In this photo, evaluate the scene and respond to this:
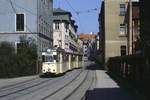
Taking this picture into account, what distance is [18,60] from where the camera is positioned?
5362 cm

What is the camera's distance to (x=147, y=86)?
19.0 m

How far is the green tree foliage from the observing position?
51031 millimetres

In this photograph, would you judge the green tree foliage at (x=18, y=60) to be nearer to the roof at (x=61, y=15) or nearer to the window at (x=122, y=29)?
the window at (x=122, y=29)

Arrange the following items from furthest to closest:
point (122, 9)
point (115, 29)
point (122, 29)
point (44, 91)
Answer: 1. point (122, 9)
2. point (122, 29)
3. point (115, 29)
4. point (44, 91)

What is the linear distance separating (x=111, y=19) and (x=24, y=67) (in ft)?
91.2

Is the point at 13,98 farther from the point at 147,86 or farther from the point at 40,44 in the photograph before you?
the point at 40,44

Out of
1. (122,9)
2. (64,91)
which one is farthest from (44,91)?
(122,9)

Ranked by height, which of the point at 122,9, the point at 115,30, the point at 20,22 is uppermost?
the point at 122,9

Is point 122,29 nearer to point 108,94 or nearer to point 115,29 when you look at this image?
point 115,29

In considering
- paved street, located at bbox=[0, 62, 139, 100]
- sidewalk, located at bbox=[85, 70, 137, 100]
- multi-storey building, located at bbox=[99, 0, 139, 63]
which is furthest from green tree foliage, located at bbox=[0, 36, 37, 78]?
sidewalk, located at bbox=[85, 70, 137, 100]

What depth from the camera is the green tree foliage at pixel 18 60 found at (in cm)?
5103

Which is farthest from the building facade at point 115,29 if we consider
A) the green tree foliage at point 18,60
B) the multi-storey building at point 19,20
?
the green tree foliage at point 18,60

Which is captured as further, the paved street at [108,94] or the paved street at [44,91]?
the paved street at [44,91]

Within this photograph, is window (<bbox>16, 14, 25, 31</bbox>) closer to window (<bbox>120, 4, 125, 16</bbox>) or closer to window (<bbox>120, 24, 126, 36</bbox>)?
window (<bbox>120, 24, 126, 36</bbox>)
